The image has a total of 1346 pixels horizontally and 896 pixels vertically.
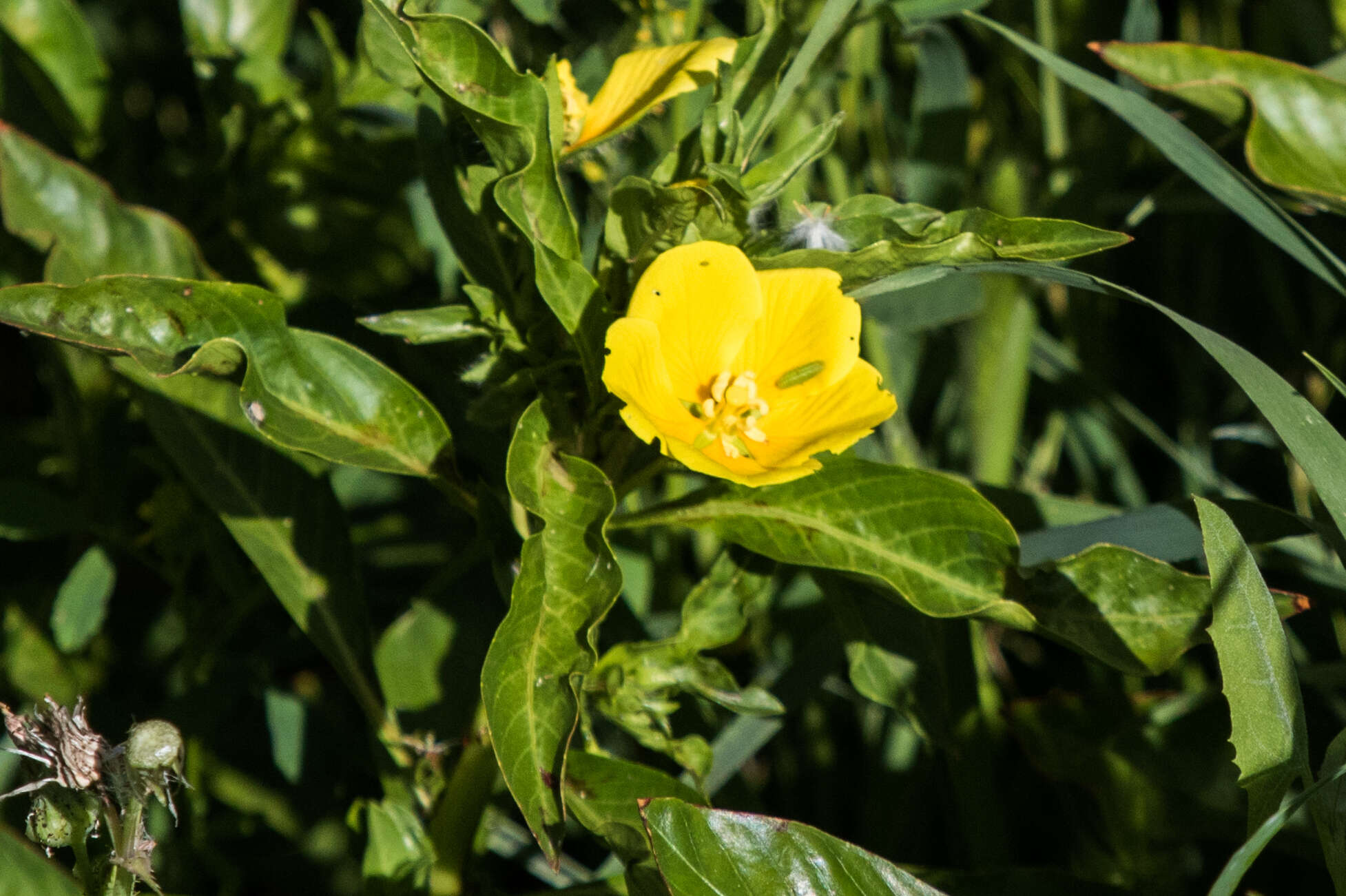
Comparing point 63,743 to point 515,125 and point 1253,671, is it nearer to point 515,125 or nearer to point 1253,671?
point 515,125

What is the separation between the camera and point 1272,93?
1.57 metres

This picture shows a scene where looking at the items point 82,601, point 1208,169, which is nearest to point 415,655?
point 82,601

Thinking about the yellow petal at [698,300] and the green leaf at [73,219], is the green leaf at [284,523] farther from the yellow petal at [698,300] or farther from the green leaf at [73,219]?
the yellow petal at [698,300]

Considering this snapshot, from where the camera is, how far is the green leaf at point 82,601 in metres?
1.57

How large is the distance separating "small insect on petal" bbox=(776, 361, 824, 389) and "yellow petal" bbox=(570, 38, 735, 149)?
31 centimetres

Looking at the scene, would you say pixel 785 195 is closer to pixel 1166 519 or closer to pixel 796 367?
pixel 796 367

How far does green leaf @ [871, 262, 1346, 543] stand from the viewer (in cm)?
113

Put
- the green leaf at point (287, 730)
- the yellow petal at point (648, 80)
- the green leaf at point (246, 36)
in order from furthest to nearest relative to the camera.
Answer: the green leaf at point (246, 36)
the green leaf at point (287, 730)
the yellow petal at point (648, 80)

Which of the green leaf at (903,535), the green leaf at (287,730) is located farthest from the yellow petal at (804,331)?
the green leaf at (287,730)

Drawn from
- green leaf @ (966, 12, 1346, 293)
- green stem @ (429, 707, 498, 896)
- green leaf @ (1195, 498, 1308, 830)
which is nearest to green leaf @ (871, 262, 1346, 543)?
green leaf @ (1195, 498, 1308, 830)

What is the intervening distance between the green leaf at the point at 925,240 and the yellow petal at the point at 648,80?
20cm

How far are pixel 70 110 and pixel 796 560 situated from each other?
1.50 metres

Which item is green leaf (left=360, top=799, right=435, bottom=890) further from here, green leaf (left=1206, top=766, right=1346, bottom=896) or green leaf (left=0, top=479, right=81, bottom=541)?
green leaf (left=1206, top=766, right=1346, bottom=896)

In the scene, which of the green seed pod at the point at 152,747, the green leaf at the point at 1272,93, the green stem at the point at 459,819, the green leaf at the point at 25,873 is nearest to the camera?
the green leaf at the point at 25,873
